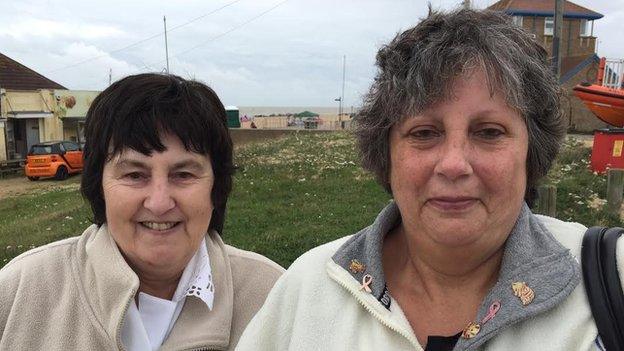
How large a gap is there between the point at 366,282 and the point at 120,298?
1020 mm

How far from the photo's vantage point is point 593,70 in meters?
30.1

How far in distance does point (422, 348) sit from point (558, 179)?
8372 millimetres

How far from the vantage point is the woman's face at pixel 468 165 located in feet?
5.29

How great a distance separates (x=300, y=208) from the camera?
8.61 meters

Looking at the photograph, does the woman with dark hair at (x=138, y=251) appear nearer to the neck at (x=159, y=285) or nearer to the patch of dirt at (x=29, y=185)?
the neck at (x=159, y=285)

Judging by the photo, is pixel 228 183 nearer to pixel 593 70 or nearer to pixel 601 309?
pixel 601 309

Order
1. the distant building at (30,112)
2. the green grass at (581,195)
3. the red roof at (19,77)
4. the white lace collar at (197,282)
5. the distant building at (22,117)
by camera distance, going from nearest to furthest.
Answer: the white lace collar at (197,282) < the green grass at (581,195) < the distant building at (22,117) < the distant building at (30,112) < the red roof at (19,77)

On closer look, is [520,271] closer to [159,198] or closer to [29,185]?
[159,198]

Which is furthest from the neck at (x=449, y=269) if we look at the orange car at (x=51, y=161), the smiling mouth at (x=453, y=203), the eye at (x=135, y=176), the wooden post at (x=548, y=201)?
the orange car at (x=51, y=161)

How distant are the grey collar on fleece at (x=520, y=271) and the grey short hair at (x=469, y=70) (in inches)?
8.2

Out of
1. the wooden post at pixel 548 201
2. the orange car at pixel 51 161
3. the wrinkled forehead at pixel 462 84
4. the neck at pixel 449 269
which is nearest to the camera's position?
the wrinkled forehead at pixel 462 84

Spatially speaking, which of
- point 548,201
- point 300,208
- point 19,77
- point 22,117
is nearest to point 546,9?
point 22,117

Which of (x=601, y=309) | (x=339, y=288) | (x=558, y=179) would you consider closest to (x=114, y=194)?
(x=339, y=288)

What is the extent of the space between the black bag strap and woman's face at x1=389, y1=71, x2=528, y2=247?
9.0 inches
